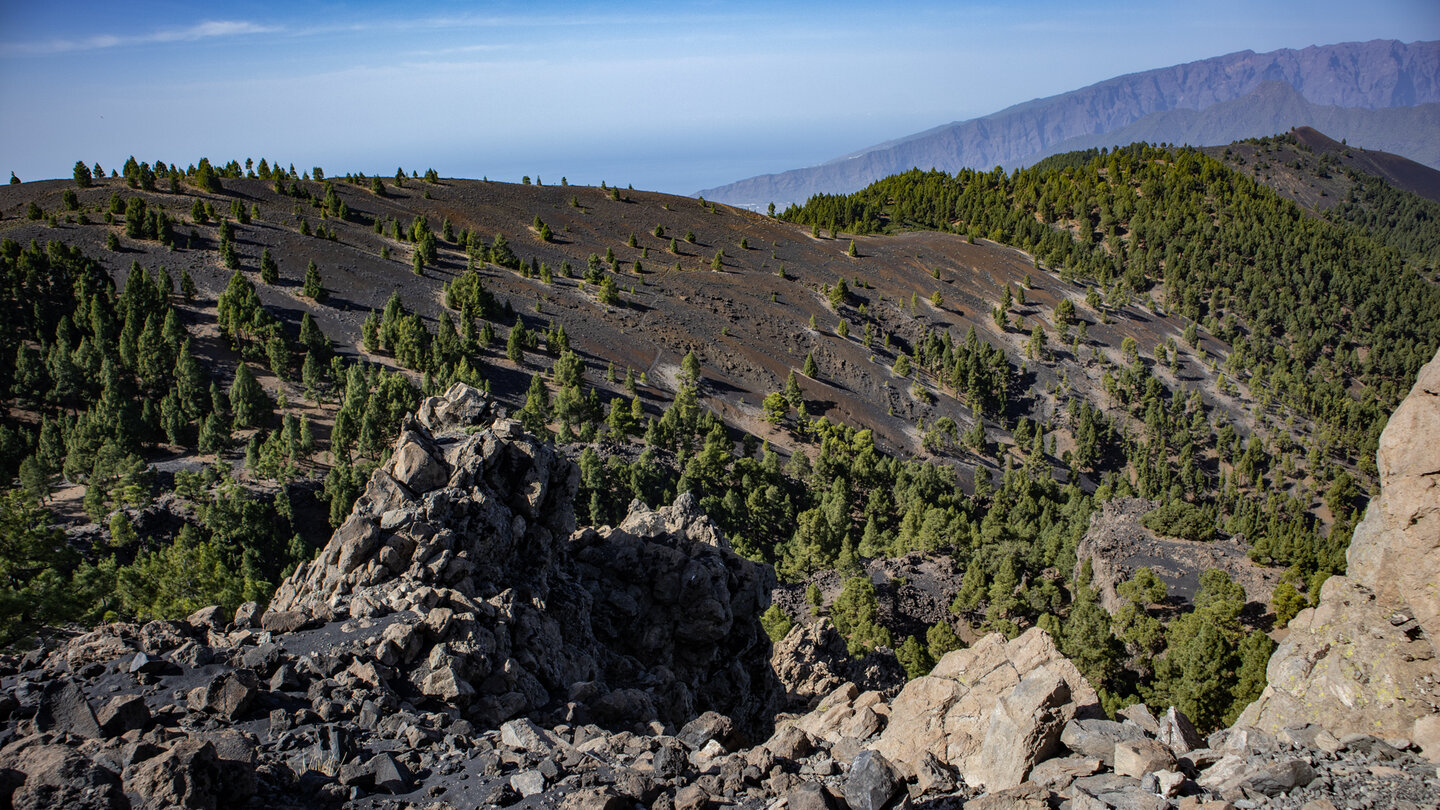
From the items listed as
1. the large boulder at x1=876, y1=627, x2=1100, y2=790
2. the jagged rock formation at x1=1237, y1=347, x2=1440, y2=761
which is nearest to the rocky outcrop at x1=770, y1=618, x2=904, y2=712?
the large boulder at x1=876, y1=627, x2=1100, y2=790

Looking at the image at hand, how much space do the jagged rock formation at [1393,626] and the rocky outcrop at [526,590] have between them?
55.5ft

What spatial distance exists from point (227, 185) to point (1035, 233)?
168 meters

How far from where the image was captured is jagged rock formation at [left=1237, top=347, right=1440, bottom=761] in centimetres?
1548

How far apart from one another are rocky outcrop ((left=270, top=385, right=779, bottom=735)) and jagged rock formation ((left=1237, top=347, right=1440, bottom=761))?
666 inches

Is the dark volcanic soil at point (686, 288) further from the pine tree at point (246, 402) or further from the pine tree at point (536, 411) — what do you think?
the pine tree at point (536, 411)

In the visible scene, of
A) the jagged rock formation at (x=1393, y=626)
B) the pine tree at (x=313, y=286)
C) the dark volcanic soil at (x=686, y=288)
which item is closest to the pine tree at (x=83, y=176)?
the dark volcanic soil at (x=686, y=288)

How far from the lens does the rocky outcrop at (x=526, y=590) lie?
70.4ft

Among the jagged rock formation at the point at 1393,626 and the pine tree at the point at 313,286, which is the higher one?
the pine tree at the point at 313,286

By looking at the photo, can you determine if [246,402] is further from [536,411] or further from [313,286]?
[313,286]

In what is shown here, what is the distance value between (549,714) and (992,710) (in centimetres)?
1182

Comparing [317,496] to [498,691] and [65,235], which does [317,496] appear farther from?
[65,235]

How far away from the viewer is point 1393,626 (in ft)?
54.1

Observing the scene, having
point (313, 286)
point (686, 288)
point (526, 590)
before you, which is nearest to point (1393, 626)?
point (526, 590)

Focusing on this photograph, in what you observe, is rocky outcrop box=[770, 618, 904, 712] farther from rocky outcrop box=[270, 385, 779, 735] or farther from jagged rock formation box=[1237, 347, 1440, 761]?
jagged rock formation box=[1237, 347, 1440, 761]
